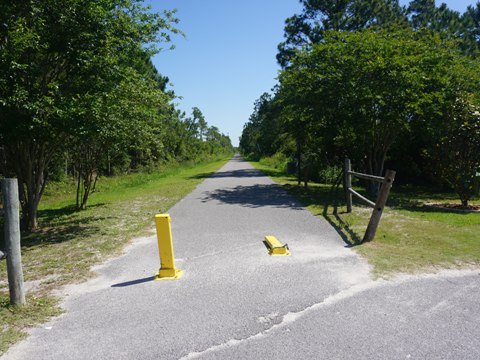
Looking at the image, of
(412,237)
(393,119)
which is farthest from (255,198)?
(412,237)

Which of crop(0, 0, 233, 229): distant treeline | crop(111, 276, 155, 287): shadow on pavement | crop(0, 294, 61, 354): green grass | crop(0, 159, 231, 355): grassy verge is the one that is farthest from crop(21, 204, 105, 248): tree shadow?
crop(0, 294, 61, 354): green grass

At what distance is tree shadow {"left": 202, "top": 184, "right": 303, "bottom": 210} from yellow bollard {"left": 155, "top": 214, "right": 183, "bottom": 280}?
6519 millimetres

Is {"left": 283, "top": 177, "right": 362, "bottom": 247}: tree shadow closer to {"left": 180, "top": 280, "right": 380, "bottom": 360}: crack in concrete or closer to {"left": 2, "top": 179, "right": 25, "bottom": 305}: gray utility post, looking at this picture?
{"left": 180, "top": 280, "right": 380, "bottom": 360}: crack in concrete

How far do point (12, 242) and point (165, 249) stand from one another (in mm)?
1840

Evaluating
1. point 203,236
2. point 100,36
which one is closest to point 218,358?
point 203,236

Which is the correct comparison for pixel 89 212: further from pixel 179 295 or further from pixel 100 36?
pixel 179 295

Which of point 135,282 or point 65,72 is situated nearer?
point 135,282

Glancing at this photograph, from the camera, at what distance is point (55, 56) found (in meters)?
8.87

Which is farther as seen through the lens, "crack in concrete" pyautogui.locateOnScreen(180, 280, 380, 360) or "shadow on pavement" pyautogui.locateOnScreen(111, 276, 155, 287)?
"shadow on pavement" pyautogui.locateOnScreen(111, 276, 155, 287)

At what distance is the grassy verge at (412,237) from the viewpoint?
585cm

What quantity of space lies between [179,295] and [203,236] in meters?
3.34

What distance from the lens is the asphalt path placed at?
3.52 metres

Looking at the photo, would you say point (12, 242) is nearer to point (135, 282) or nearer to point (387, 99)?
point (135, 282)

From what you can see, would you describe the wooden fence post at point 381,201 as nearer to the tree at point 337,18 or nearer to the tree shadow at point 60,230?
the tree shadow at point 60,230
